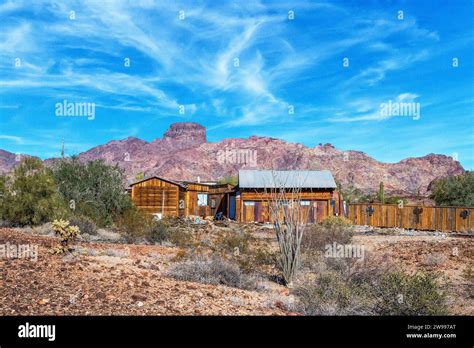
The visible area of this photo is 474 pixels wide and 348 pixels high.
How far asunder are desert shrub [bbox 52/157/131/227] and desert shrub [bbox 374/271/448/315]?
52.8ft

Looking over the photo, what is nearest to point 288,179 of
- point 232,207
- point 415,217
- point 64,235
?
point 232,207

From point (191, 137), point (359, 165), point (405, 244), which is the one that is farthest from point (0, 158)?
point (405, 244)

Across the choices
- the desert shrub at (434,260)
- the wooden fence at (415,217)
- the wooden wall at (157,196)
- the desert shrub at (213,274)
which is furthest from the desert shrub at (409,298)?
the wooden wall at (157,196)

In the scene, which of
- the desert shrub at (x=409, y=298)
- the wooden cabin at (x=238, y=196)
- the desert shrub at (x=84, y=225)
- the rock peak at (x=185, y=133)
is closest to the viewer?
the desert shrub at (x=409, y=298)

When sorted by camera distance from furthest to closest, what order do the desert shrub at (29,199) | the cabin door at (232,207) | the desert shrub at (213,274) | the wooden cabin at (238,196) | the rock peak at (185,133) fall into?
1. the rock peak at (185,133)
2. the cabin door at (232,207)
3. the wooden cabin at (238,196)
4. the desert shrub at (29,199)
5. the desert shrub at (213,274)

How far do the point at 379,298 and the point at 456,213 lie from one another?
23.8 metres

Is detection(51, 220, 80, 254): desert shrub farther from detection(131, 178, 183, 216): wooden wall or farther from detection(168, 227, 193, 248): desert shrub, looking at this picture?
detection(131, 178, 183, 216): wooden wall

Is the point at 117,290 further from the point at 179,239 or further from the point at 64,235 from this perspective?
the point at 179,239

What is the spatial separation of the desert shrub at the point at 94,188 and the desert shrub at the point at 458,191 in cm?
2898

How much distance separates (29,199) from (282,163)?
115861mm

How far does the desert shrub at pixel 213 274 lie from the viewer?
9.03 metres

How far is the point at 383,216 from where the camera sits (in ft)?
106

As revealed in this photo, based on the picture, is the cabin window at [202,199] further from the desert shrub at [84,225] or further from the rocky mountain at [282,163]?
the rocky mountain at [282,163]

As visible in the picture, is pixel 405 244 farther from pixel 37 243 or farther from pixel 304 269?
pixel 37 243
